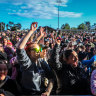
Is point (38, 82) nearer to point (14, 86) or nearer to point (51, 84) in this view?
point (51, 84)

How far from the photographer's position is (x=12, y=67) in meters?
2.64

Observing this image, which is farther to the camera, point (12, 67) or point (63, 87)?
point (12, 67)

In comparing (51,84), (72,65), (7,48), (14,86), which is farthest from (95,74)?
(7,48)

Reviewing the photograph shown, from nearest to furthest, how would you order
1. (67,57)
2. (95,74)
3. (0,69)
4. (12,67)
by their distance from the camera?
(95,74)
(0,69)
(67,57)
(12,67)

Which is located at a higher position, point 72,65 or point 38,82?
point 72,65

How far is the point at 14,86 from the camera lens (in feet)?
7.00

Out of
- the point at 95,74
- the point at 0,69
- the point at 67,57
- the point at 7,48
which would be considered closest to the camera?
the point at 95,74

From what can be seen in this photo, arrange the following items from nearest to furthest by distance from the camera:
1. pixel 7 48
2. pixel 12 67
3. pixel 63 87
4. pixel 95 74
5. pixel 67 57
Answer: pixel 95 74
pixel 63 87
pixel 67 57
pixel 12 67
pixel 7 48

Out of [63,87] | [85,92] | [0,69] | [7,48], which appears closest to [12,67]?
[0,69]

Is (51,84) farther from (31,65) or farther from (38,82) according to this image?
(31,65)

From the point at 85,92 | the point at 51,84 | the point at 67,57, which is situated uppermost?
the point at 67,57

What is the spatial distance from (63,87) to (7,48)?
3.32 metres

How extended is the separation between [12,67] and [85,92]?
1.48 metres

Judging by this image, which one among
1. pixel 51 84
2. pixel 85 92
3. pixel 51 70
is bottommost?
pixel 85 92
